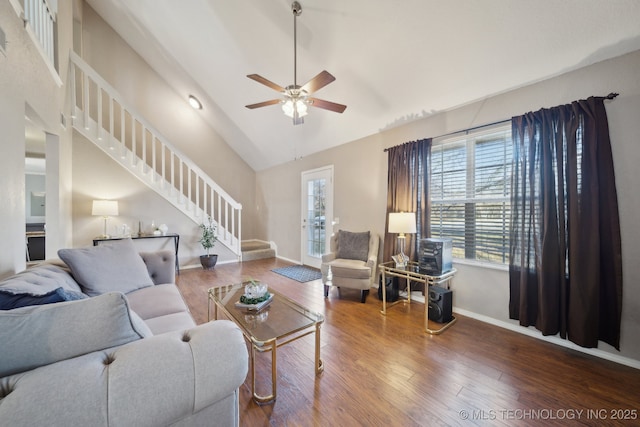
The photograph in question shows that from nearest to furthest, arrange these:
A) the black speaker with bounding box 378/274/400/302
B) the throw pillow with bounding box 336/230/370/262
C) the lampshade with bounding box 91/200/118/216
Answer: the black speaker with bounding box 378/274/400/302 → the throw pillow with bounding box 336/230/370/262 → the lampshade with bounding box 91/200/118/216

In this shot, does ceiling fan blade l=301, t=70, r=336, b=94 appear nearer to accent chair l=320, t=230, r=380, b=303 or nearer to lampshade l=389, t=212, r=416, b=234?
lampshade l=389, t=212, r=416, b=234

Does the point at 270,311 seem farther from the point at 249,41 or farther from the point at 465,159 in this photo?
the point at 249,41

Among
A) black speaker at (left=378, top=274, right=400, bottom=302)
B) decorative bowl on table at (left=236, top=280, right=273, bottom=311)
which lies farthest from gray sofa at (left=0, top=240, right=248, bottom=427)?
black speaker at (left=378, top=274, right=400, bottom=302)

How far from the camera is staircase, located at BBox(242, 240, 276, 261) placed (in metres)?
5.60

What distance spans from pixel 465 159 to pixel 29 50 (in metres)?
4.32

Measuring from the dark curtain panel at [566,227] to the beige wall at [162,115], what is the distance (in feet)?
17.7

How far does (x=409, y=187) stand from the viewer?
3189mm

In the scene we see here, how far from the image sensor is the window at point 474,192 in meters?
2.57

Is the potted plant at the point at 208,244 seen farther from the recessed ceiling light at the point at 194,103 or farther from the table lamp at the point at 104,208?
the recessed ceiling light at the point at 194,103

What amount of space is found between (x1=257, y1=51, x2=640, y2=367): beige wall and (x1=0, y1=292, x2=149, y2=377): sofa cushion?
3083mm

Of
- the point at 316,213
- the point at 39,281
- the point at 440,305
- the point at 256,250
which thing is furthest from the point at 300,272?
the point at 39,281

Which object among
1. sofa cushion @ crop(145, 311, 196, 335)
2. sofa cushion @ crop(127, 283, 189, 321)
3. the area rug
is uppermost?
sofa cushion @ crop(127, 283, 189, 321)

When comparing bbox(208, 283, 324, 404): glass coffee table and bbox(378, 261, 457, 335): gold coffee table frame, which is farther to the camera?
bbox(378, 261, 457, 335): gold coffee table frame

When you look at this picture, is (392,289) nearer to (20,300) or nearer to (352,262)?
(352,262)
